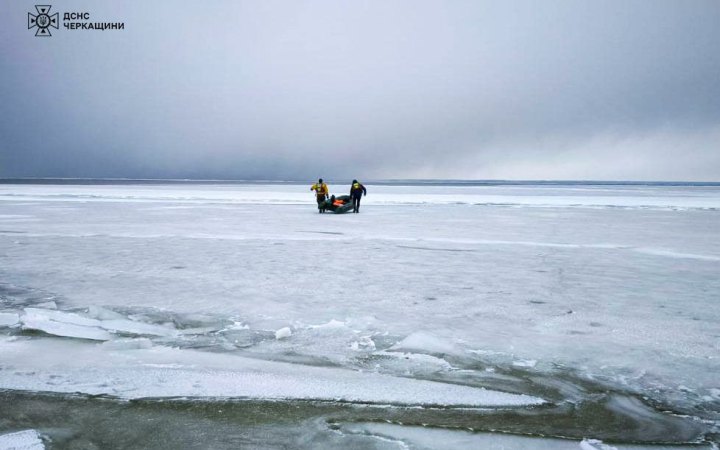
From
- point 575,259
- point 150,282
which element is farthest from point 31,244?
point 575,259

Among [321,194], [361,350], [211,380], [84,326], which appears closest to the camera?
[211,380]

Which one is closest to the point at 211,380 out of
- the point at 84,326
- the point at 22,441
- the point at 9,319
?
the point at 22,441

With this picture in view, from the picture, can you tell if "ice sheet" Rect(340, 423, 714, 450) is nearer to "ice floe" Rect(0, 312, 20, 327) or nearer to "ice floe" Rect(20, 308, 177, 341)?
"ice floe" Rect(20, 308, 177, 341)

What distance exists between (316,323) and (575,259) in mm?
6225

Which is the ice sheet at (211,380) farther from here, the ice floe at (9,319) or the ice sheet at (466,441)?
the ice floe at (9,319)

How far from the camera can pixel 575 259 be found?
9.66 meters

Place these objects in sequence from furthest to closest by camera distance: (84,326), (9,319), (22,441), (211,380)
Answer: (9,319) < (84,326) < (211,380) < (22,441)

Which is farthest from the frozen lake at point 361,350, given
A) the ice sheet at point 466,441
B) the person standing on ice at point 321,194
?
the person standing on ice at point 321,194

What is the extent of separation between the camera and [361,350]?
4383 mm

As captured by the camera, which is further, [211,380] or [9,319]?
[9,319]

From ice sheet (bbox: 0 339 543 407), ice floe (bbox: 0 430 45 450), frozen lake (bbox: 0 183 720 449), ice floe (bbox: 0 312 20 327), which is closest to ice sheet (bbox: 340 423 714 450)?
frozen lake (bbox: 0 183 720 449)

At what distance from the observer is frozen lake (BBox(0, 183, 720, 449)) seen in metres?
3.05

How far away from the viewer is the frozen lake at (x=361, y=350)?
305cm

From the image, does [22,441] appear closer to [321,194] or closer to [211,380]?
[211,380]
